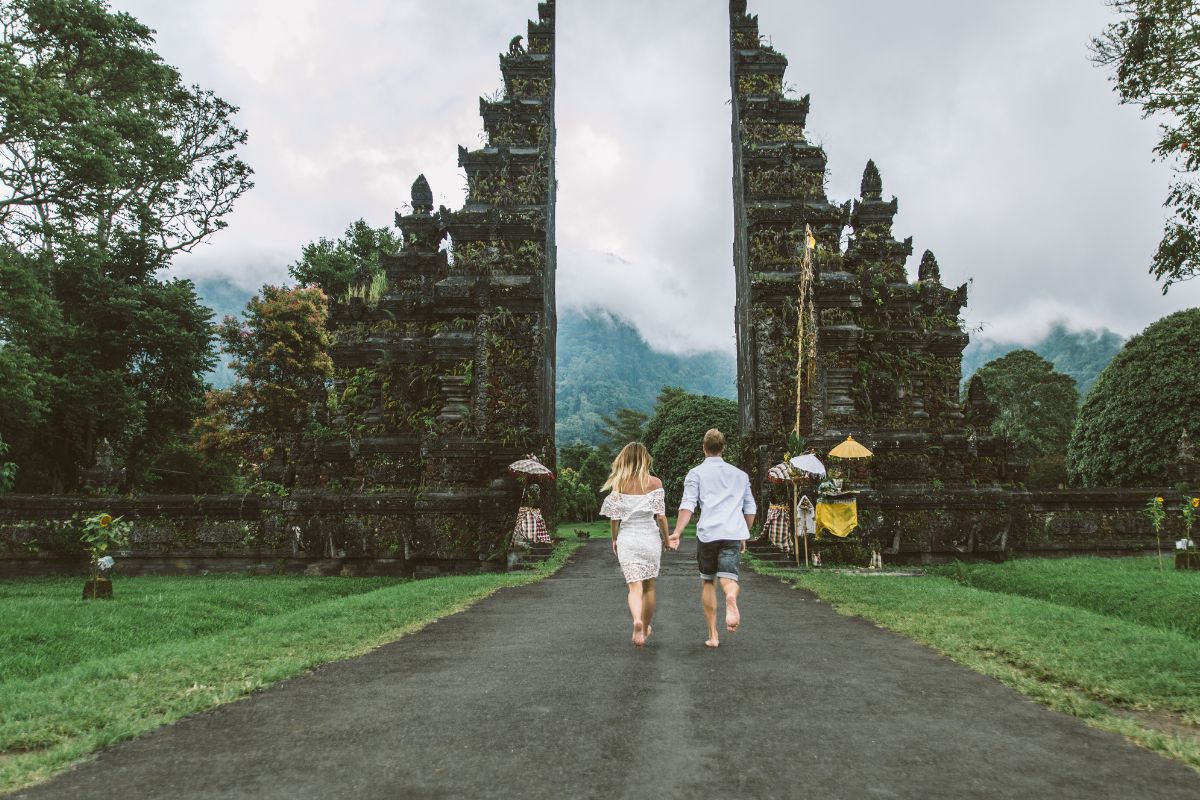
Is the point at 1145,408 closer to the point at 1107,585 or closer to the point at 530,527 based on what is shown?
the point at 1107,585

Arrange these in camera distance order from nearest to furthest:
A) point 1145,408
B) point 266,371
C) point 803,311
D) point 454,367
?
point 803,311 < point 454,367 < point 1145,408 < point 266,371

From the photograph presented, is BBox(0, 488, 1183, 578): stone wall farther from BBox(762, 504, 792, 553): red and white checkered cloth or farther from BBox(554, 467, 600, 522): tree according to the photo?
BBox(554, 467, 600, 522): tree

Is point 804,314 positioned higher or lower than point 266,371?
lower

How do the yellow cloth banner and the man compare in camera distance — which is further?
the yellow cloth banner

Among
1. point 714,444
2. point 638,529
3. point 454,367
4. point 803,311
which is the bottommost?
point 638,529

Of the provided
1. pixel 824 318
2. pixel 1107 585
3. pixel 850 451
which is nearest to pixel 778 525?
pixel 850 451

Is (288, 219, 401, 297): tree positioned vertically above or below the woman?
above

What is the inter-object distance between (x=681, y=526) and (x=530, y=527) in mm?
10699

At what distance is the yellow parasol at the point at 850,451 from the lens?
15129mm

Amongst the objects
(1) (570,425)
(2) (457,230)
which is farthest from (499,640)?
(1) (570,425)

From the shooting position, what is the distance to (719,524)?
7207 millimetres

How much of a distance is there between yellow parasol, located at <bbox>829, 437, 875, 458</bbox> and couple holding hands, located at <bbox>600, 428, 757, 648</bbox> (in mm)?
8531

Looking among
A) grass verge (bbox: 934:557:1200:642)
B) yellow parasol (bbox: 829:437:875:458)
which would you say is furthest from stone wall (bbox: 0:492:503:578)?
grass verge (bbox: 934:557:1200:642)

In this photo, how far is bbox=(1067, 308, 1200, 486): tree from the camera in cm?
2244
